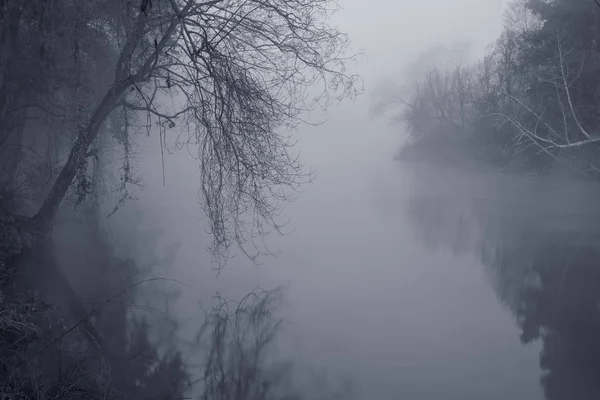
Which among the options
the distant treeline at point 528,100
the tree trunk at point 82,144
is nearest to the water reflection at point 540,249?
the distant treeline at point 528,100

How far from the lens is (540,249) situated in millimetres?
11414

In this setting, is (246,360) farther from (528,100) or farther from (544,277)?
(528,100)

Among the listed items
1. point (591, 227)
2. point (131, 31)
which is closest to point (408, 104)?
point (591, 227)

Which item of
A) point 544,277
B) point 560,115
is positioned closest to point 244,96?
point 544,277

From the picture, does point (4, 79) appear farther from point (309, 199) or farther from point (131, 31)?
point (309, 199)

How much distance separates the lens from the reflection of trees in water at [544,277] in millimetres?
6145

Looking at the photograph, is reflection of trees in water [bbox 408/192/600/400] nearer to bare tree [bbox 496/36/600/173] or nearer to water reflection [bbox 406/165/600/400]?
water reflection [bbox 406/165/600/400]

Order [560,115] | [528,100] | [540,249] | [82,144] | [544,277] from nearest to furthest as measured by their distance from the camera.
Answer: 1. [82,144]
2. [544,277]
3. [540,249]
4. [560,115]
5. [528,100]

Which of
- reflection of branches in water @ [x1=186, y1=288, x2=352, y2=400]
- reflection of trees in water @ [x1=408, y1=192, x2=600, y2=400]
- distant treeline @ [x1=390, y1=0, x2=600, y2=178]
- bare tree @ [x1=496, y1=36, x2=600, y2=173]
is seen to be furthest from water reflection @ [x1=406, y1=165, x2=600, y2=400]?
reflection of branches in water @ [x1=186, y1=288, x2=352, y2=400]

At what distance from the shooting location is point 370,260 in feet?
35.7

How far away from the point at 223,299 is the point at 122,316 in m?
1.46

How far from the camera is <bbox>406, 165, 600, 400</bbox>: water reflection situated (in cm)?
642

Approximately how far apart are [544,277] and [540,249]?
6.58 feet

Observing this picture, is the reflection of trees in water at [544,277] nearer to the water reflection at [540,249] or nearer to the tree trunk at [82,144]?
the water reflection at [540,249]
